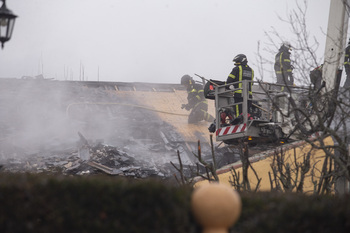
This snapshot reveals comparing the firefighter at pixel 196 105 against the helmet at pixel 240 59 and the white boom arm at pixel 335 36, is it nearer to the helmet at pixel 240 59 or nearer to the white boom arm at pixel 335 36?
the helmet at pixel 240 59

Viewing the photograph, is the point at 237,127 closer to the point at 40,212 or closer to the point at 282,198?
the point at 282,198

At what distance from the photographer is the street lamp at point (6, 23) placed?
587 cm

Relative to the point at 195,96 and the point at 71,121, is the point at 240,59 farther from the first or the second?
the point at 71,121

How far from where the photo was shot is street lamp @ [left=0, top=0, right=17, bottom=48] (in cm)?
587

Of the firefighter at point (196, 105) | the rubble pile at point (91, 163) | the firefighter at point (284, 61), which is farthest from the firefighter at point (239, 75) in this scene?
the firefighter at point (196, 105)

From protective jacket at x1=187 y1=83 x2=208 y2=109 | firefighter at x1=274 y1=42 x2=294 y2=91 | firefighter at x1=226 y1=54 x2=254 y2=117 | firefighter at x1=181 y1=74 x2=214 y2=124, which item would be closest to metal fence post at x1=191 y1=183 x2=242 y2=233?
firefighter at x1=274 y1=42 x2=294 y2=91

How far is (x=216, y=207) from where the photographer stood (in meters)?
3.17

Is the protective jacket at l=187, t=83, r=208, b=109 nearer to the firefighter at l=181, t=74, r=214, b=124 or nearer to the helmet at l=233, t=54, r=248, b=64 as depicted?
the firefighter at l=181, t=74, r=214, b=124

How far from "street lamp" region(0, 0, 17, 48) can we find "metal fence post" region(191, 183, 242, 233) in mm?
3714

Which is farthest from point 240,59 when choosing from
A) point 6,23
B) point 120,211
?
point 120,211

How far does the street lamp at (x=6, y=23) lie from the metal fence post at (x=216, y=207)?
371 cm

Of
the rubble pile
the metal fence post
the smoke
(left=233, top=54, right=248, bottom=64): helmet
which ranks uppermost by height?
(left=233, top=54, right=248, bottom=64): helmet

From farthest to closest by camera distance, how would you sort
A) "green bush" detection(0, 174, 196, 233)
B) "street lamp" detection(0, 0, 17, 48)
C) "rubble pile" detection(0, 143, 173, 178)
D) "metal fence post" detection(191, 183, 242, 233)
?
"rubble pile" detection(0, 143, 173, 178)
"street lamp" detection(0, 0, 17, 48)
"green bush" detection(0, 174, 196, 233)
"metal fence post" detection(191, 183, 242, 233)

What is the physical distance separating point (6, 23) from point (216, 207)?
12.9ft
